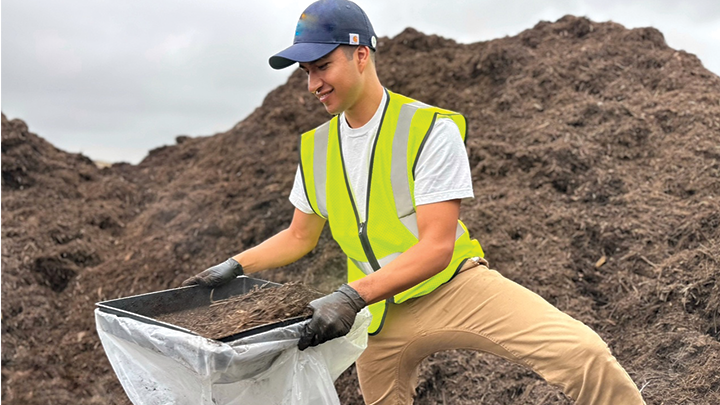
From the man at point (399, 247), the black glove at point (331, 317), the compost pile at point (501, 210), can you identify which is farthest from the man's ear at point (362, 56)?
the compost pile at point (501, 210)

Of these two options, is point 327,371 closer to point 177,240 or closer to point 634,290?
point 634,290

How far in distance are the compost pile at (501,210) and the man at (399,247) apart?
1.25 meters

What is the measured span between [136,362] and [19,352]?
344 centimetres

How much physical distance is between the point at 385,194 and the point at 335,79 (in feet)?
1.35

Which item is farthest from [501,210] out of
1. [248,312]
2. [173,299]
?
[248,312]

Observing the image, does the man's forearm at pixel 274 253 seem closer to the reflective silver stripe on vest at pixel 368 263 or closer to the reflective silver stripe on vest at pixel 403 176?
the reflective silver stripe on vest at pixel 368 263

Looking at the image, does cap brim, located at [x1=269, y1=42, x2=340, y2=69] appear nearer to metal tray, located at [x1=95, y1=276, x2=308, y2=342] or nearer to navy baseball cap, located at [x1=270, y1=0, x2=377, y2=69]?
navy baseball cap, located at [x1=270, y1=0, x2=377, y2=69]

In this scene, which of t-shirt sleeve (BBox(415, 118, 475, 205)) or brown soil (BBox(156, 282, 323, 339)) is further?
t-shirt sleeve (BBox(415, 118, 475, 205))

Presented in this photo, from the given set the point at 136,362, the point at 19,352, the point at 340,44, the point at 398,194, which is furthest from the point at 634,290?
the point at 19,352

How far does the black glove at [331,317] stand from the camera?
76.3 inches

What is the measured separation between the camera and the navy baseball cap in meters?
2.15

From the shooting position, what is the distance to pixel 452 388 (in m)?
3.56

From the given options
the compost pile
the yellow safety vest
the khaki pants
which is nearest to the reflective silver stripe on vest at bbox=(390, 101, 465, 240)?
the yellow safety vest

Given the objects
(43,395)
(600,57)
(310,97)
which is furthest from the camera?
(310,97)
